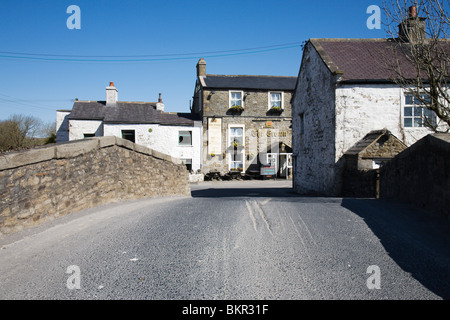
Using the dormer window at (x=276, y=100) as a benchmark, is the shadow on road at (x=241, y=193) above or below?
below

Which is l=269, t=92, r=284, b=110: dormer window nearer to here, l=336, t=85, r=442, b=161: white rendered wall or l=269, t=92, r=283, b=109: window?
l=269, t=92, r=283, b=109: window

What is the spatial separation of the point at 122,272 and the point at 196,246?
3.66 feet

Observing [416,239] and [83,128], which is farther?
[83,128]

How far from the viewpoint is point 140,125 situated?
27.1 m

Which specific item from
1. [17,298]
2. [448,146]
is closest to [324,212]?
[448,146]

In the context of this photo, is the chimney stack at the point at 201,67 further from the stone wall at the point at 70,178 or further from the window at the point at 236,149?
the stone wall at the point at 70,178

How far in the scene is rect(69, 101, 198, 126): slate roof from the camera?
A: 26906mm

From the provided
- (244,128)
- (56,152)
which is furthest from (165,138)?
(56,152)

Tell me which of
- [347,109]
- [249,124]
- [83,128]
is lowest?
[347,109]

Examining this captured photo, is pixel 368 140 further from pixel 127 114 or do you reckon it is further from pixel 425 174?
pixel 127 114

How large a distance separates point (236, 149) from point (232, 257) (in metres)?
24.0

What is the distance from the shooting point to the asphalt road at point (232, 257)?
3414mm

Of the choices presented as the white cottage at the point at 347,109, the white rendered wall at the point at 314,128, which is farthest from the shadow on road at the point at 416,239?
the white rendered wall at the point at 314,128

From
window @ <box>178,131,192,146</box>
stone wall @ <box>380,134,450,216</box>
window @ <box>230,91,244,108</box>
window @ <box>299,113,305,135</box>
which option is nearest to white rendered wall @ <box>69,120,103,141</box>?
window @ <box>178,131,192,146</box>
